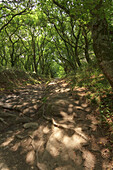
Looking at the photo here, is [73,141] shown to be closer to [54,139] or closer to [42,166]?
[54,139]

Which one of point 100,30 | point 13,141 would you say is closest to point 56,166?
point 13,141

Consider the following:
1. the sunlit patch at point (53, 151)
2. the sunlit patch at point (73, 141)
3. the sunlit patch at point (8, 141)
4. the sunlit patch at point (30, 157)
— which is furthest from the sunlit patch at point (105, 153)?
the sunlit patch at point (8, 141)

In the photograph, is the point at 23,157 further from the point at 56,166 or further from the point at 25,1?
the point at 25,1

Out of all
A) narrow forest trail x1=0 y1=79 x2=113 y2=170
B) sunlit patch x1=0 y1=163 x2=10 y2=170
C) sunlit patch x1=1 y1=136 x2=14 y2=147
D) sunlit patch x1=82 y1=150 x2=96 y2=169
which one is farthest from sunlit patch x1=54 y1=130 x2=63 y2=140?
sunlit patch x1=1 y1=136 x2=14 y2=147

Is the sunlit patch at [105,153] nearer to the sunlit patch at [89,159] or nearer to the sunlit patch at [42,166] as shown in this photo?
the sunlit patch at [89,159]

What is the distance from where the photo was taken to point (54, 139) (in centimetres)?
332

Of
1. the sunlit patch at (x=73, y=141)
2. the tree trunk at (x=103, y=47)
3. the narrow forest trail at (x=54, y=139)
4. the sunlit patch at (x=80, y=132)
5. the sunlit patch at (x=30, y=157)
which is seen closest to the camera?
the narrow forest trail at (x=54, y=139)

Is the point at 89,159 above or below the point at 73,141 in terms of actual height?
below

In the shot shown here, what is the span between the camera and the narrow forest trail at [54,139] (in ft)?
8.88

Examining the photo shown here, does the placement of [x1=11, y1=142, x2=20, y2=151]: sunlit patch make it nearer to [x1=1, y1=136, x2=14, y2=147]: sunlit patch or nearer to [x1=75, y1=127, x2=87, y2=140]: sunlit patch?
[x1=1, y1=136, x2=14, y2=147]: sunlit patch

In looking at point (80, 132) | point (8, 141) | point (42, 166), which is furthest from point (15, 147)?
point (80, 132)

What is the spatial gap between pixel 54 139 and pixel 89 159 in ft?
3.80

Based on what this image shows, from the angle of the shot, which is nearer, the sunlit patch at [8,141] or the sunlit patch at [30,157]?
the sunlit patch at [30,157]

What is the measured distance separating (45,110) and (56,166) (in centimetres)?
259
